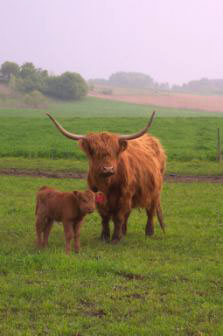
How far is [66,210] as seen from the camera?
7.29 meters

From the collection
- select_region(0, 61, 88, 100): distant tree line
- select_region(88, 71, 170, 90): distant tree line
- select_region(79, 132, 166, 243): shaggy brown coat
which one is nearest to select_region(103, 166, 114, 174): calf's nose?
select_region(79, 132, 166, 243): shaggy brown coat

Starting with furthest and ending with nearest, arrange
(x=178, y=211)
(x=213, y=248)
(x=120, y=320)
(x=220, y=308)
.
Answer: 1. (x=178, y=211)
2. (x=213, y=248)
3. (x=220, y=308)
4. (x=120, y=320)

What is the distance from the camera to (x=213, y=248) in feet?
26.1

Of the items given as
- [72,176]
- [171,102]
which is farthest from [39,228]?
[171,102]

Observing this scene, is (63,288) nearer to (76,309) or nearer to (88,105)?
(76,309)

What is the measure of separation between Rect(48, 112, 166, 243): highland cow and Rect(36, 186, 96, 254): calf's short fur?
66 cm

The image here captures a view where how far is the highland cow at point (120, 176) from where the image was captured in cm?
797

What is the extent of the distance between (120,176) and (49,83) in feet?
208

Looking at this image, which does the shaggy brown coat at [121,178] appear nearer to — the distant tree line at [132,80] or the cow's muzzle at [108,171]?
the cow's muzzle at [108,171]

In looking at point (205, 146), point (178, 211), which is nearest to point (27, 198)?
point (178, 211)

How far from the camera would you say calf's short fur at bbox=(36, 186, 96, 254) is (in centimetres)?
720

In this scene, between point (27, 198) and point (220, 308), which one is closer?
point (220, 308)

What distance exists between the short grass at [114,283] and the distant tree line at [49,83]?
201 feet

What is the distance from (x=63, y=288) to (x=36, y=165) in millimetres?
12984
